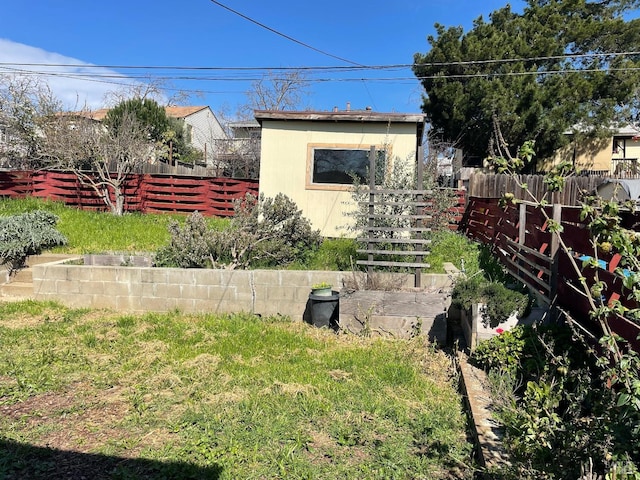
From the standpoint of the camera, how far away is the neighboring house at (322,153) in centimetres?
905

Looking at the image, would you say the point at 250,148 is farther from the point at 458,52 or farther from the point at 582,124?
the point at 582,124

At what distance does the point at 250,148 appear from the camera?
786 inches

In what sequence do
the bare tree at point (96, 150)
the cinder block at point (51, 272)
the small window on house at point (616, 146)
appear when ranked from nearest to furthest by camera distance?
the cinder block at point (51, 272)
the bare tree at point (96, 150)
the small window on house at point (616, 146)

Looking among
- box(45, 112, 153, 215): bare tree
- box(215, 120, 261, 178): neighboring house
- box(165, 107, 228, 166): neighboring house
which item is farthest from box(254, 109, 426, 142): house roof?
box(165, 107, 228, 166): neighboring house

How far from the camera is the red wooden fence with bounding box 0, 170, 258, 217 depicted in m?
13.5

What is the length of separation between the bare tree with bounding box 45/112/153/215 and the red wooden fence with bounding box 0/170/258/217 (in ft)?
1.52

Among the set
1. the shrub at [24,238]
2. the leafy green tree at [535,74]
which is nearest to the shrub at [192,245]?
the shrub at [24,238]

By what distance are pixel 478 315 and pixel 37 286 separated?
→ 598cm

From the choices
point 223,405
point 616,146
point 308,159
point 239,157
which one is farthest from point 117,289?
point 616,146

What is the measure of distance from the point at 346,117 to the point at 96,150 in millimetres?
7428

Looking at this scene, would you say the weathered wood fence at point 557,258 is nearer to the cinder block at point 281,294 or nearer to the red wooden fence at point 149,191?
the cinder block at point 281,294

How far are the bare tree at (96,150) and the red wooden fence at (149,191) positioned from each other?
1.52 ft

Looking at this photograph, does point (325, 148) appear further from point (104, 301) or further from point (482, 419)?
point (482, 419)

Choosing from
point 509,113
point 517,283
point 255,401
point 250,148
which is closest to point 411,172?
point 517,283
